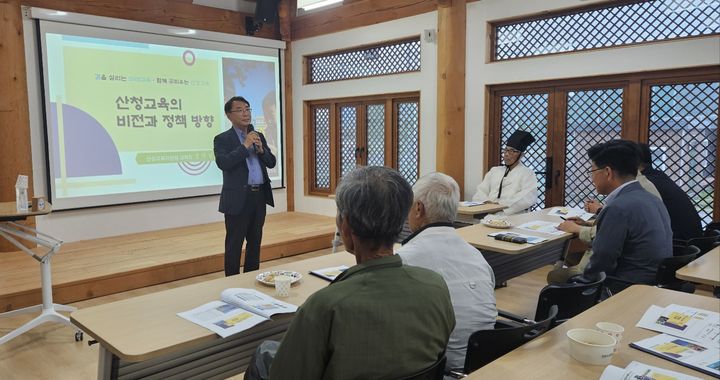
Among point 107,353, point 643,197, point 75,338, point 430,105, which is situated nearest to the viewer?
point 107,353

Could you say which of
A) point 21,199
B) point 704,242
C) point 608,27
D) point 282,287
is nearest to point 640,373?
point 282,287

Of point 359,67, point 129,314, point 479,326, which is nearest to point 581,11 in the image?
point 359,67

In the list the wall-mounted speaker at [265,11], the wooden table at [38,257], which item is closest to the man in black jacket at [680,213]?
the wooden table at [38,257]

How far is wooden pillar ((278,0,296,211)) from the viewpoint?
7.01m

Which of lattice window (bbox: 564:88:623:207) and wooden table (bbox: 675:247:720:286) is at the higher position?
lattice window (bbox: 564:88:623:207)

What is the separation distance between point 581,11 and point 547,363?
13.7ft

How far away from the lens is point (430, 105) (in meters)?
5.79

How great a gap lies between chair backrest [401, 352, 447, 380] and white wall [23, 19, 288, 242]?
5100mm

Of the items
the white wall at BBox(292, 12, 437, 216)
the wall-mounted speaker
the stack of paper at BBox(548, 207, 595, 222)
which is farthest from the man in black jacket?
the wall-mounted speaker

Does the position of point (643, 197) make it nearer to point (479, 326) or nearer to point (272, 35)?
point (479, 326)

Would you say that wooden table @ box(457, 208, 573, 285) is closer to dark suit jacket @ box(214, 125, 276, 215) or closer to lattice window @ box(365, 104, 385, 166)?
dark suit jacket @ box(214, 125, 276, 215)

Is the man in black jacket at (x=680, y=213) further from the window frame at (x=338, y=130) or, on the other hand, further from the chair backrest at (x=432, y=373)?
the window frame at (x=338, y=130)

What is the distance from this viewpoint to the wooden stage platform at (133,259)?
3978mm

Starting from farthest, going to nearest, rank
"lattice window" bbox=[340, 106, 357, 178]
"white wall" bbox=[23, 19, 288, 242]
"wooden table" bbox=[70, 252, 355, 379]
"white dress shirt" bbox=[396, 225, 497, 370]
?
"lattice window" bbox=[340, 106, 357, 178], "white wall" bbox=[23, 19, 288, 242], "white dress shirt" bbox=[396, 225, 497, 370], "wooden table" bbox=[70, 252, 355, 379]
